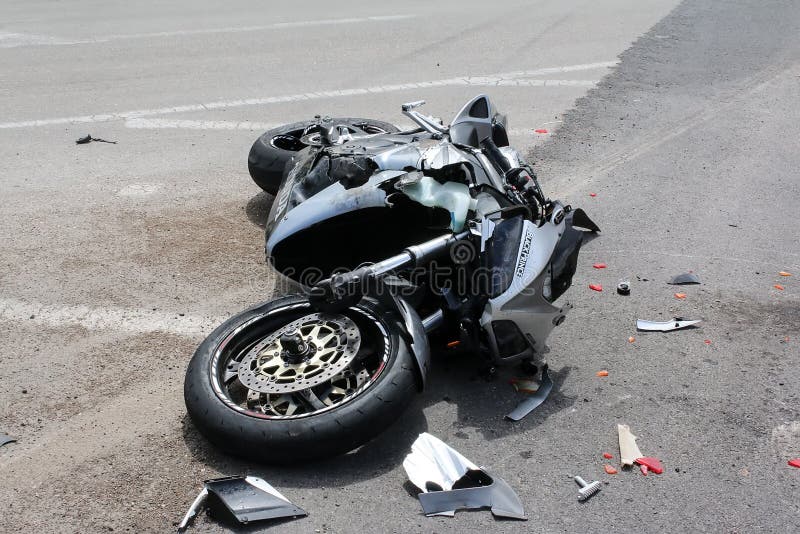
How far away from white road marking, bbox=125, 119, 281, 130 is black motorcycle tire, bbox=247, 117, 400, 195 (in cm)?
192

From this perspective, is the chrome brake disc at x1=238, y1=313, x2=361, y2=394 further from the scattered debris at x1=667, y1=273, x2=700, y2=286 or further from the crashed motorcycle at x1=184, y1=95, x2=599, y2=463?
the scattered debris at x1=667, y1=273, x2=700, y2=286

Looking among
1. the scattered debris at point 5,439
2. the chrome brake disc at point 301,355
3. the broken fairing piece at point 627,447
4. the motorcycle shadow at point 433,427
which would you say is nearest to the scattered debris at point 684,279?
the motorcycle shadow at point 433,427

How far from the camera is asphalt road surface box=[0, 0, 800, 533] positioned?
4.17 meters

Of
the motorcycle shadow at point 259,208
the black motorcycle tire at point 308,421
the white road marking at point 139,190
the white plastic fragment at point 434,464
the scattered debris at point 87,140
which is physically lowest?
the motorcycle shadow at point 259,208

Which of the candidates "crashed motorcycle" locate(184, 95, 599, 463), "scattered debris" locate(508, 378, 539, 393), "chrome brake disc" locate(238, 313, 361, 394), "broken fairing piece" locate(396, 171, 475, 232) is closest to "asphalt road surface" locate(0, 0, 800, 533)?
"scattered debris" locate(508, 378, 539, 393)

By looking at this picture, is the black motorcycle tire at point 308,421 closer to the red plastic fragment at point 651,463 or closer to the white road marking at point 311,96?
the red plastic fragment at point 651,463

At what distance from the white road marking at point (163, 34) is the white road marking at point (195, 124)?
4.54 metres

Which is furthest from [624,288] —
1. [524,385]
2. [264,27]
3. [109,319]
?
[264,27]

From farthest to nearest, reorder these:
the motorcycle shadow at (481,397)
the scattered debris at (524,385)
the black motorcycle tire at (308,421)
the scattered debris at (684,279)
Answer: the scattered debris at (684,279) → the scattered debris at (524,385) → the motorcycle shadow at (481,397) → the black motorcycle tire at (308,421)

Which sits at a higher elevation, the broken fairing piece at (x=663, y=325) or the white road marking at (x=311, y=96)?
the white road marking at (x=311, y=96)

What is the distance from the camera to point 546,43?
1288 centimetres

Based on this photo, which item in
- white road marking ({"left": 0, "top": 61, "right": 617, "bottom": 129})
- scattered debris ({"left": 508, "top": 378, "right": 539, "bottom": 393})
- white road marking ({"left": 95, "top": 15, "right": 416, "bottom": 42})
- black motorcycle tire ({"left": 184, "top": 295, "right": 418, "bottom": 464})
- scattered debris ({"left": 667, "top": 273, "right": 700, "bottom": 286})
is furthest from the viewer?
white road marking ({"left": 95, "top": 15, "right": 416, "bottom": 42})

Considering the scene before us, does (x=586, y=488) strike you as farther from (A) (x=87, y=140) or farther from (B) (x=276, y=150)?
(A) (x=87, y=140)

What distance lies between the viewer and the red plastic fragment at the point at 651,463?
14.0 feet
